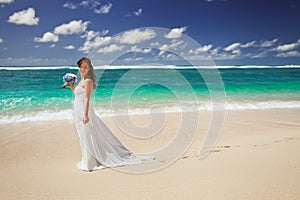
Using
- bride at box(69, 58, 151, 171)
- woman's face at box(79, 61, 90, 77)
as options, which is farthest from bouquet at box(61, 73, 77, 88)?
woman's face at box(79, 61, 90, 77)

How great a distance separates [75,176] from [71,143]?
2.37 m

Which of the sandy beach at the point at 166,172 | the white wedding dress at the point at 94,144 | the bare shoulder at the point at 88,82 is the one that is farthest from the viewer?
the white wedding dress at the point at 94,144

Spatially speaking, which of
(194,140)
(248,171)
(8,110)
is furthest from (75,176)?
(8,110)

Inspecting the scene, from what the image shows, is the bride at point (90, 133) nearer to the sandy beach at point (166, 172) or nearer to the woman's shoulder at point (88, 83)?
the woman's shoulder at point (88, 83)

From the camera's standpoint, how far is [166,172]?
4285 millimetres

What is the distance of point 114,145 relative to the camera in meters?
5.09

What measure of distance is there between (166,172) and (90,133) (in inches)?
57.3

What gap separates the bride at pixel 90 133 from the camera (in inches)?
176

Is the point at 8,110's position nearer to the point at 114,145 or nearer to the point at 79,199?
the point at 114,145

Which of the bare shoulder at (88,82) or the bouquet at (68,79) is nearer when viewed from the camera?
the bare shoulder at (88,82)

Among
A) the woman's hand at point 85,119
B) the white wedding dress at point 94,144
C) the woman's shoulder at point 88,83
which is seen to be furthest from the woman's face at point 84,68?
the woman's hand at point 85,119

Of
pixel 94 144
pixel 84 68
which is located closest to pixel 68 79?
pixel 84 68

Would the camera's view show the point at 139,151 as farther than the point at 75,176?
Yes

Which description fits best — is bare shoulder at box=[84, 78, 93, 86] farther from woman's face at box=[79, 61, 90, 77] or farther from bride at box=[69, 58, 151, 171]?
woman's face at box=[79, 61, 90, 77]
